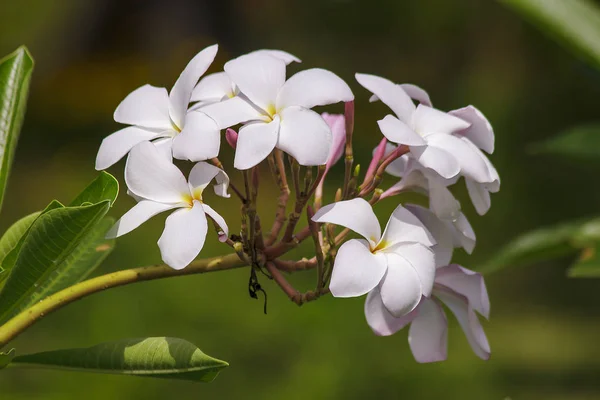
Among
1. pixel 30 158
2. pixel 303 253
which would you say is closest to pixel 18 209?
pixel 30 158

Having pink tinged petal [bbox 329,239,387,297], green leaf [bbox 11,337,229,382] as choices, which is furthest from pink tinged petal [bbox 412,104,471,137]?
green leaf [bbox 11,337,229,382]

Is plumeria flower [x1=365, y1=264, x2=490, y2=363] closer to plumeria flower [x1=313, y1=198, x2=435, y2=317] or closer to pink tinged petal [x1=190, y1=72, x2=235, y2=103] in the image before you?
plumeria flower [x1=313, y1=198, x2=435, y2=317]

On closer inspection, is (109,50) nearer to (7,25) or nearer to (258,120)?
(7,25)

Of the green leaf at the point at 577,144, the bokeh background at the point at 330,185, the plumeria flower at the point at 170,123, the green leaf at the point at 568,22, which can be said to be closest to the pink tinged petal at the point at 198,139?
the plumeria flower at the point at 170,123

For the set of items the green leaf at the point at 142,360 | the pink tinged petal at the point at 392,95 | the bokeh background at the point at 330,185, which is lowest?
the bokeh background at the point at 330,185

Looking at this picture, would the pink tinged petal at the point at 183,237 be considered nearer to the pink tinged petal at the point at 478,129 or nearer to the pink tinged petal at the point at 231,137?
the pink tinged petal at the point at 231,137
